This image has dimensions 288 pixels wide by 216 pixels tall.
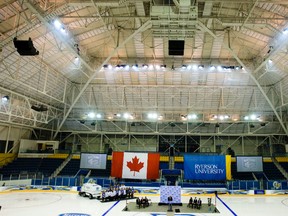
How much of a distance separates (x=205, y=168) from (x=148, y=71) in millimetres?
14305

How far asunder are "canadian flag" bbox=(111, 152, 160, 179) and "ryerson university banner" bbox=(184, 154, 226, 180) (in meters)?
3.41

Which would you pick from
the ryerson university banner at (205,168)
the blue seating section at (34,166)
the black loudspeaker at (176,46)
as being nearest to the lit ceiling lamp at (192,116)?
the ryerson university banner at (205,168)

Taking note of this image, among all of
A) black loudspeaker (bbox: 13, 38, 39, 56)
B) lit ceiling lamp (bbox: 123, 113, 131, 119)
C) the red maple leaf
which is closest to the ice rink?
the red maple leaf

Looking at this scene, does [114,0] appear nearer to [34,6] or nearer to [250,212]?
[34,6]

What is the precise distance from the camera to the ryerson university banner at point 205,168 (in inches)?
989

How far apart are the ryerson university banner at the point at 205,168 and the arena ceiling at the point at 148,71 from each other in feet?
28.5

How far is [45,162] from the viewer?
33375 mm

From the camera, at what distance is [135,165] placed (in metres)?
25.7

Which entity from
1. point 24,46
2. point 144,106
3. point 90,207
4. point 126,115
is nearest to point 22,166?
point 126,115

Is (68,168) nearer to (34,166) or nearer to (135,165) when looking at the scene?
(34,166)

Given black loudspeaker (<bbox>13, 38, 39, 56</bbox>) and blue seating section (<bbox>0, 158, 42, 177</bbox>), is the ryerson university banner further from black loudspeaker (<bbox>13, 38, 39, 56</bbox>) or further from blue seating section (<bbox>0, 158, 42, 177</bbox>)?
blue seating section (<bbox>0, 158, 42, 177</bbox>)

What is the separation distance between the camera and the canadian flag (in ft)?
83.5

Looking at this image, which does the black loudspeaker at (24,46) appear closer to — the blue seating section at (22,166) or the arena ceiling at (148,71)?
the arena ceiling at (148,71)

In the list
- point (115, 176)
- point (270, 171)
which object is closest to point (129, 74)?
point (115, 176)
